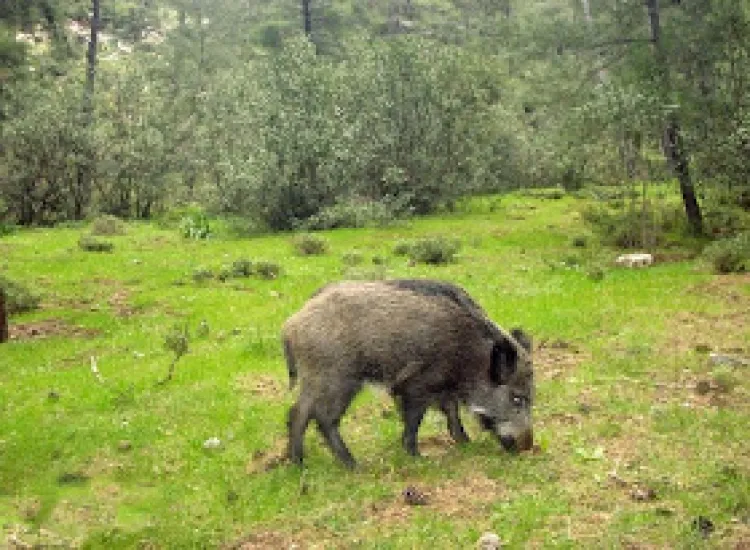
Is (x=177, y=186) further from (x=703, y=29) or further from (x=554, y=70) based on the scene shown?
(x=703, y=29)

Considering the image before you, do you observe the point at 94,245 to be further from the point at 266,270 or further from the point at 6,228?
the point at 6,228

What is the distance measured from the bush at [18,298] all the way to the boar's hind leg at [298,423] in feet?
39.0

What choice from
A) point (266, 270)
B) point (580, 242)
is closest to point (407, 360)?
point (266, 270)

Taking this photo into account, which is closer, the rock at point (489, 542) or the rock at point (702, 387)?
the rock at point (489, 542)

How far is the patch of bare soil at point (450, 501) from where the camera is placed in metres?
7.96

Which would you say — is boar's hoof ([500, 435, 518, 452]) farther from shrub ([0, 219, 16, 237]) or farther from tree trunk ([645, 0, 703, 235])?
shrub ([0, 219, 16, 237])

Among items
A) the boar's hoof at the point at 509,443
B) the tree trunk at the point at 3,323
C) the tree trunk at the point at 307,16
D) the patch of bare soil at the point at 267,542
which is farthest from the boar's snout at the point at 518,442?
the tree trunk at the point at 307,16

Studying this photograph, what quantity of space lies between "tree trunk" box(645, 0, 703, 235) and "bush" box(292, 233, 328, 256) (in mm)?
10924

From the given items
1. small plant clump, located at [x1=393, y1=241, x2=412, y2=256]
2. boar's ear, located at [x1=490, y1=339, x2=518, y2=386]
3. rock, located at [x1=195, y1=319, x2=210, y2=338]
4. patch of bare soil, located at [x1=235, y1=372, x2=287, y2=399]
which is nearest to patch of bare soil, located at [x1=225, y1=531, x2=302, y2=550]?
boar's ear, located at [x1=490, y1=339, x2=518, y2=386]

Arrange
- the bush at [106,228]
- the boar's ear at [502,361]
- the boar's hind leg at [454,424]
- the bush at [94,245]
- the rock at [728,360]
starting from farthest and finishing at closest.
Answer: the bush at [106,228] < the bush at [94,245] < the rock at [728,360] < the boar's hind leg at [454,424] < the boar's ear at [502,361]

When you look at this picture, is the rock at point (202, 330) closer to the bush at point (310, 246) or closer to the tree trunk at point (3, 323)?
the tree trunk at point (3, 323)

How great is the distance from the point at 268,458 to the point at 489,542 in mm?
3517

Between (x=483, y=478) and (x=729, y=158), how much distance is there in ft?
56.3

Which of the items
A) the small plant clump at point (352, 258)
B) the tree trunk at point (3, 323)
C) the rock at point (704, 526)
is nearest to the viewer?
the rock at point (704, 526)
